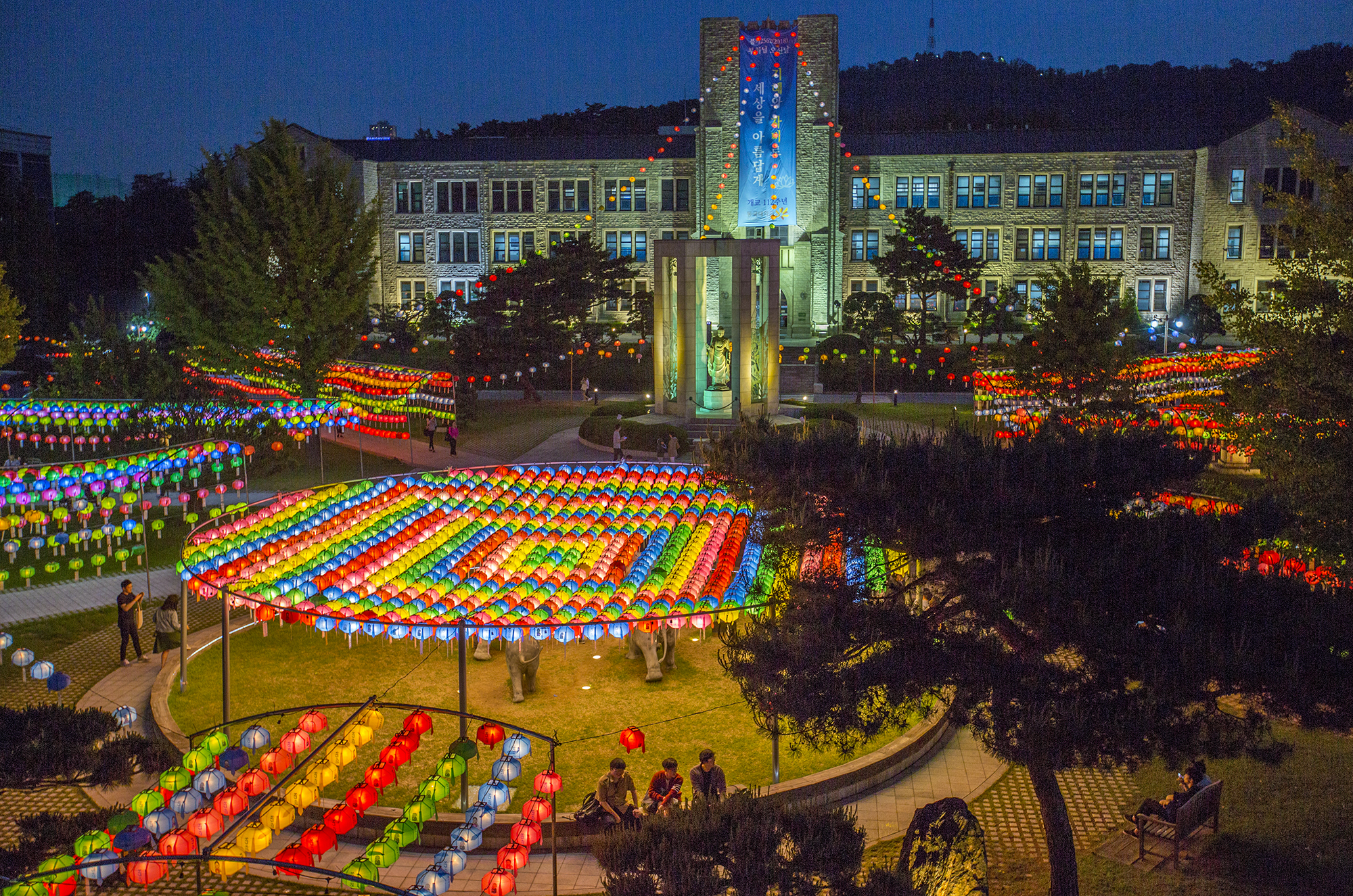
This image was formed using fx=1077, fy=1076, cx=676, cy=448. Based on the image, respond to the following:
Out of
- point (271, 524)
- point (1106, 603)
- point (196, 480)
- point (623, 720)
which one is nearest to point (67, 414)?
point (196, 480)

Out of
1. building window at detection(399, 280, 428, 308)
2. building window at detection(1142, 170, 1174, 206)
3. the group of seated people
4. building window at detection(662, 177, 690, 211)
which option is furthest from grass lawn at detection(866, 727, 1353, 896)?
building window at detection(399, 280, 428, 308)

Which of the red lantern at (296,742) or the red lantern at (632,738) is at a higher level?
the red lantern at (296,742)

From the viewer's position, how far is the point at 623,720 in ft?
46.5

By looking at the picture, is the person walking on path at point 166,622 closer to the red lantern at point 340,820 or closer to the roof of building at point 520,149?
the red lantern at point 340,820

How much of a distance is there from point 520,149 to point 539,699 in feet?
164

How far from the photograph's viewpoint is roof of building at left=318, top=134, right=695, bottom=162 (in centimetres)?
5884

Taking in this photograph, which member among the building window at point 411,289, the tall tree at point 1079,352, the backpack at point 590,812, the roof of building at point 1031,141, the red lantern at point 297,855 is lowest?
the backpack at point 590,812

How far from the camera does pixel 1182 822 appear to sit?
1062 centimetres

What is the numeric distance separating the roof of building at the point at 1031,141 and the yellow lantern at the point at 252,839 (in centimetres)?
5220

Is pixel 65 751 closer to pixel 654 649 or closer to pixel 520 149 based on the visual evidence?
pixel 654 649

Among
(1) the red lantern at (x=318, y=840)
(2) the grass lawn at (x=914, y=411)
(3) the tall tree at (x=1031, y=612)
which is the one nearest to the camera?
(3) the tall tree at (x=1031, y=612)

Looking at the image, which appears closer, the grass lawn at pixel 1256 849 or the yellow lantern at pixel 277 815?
the yellow lantern at pixel 277 815

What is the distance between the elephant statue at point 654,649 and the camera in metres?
15.4

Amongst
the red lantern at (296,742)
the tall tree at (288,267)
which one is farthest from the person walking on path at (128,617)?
the tall tree at (288,267)
